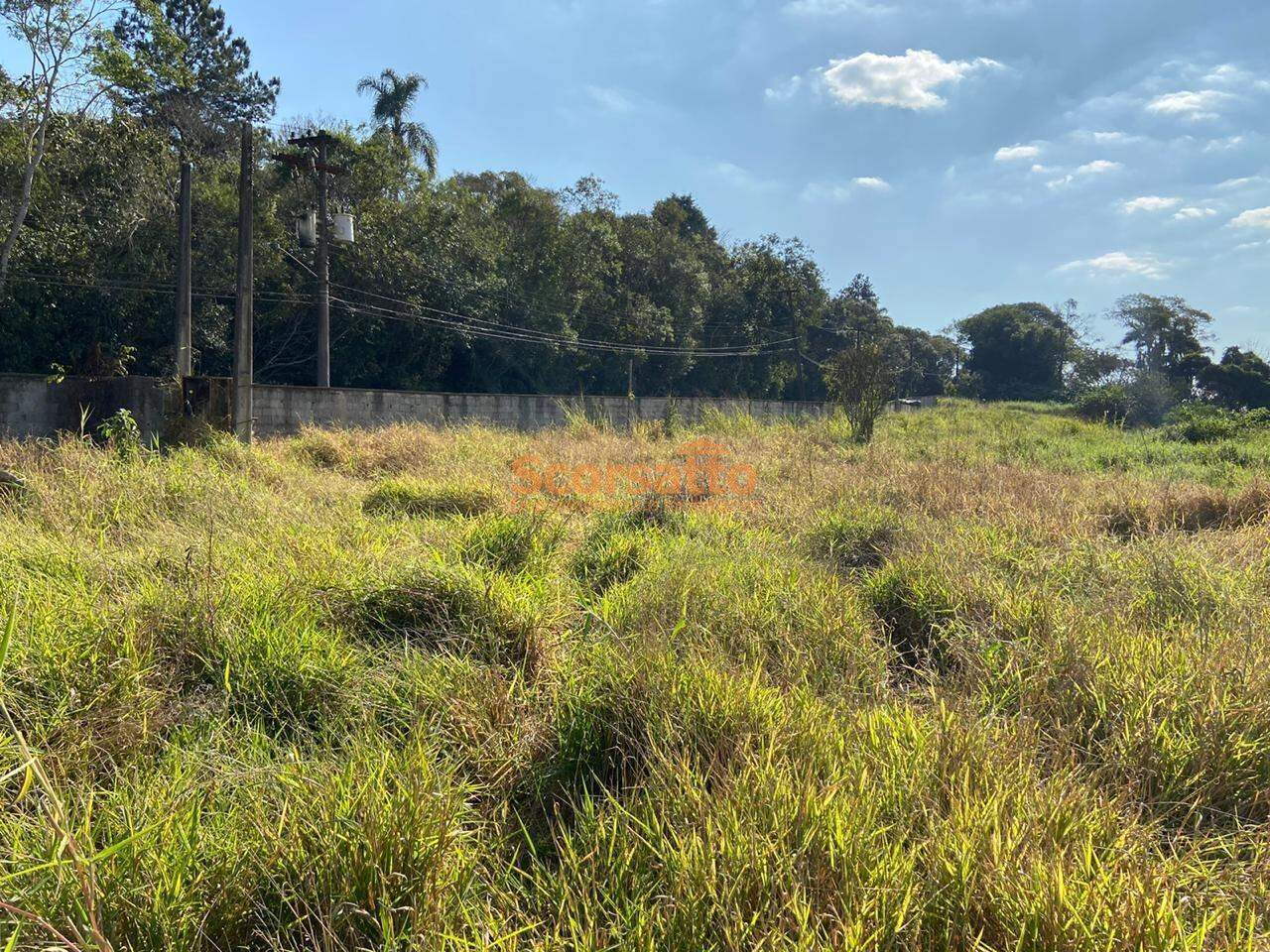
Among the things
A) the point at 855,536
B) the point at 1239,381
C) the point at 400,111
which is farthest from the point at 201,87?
the point at 1239,381

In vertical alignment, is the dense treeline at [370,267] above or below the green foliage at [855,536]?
above

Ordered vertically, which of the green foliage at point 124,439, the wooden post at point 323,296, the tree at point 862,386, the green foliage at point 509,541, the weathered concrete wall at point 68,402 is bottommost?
the green foliage at point 509,541

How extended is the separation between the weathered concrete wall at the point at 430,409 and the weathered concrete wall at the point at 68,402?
232 centimetres

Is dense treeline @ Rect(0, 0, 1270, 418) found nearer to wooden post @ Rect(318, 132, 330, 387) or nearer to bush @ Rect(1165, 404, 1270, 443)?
wooden post @ Rect(318, 132, 330, 387)

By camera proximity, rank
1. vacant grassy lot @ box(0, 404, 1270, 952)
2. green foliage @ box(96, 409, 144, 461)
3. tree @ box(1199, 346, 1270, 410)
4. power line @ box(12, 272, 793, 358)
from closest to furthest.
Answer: vacant grassy lot @ box(0, 404, 1270, 952) → green foliage @ box(96, 409, 144, 461) → power line @ box(12, 272, 793, 358) → tree @ box(1199, 346, 1270, 410)

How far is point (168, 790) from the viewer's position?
5.67 feet

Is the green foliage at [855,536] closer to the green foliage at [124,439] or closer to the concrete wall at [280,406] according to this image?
the green foliage at [124,439]

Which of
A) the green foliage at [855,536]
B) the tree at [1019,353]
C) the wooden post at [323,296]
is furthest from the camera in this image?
the tree at [1019,353]

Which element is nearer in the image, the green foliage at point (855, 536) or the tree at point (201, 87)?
the green foliage at point (855, 536)

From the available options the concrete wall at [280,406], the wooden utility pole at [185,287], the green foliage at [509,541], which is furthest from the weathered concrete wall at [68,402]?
the green foliage at [509,541]

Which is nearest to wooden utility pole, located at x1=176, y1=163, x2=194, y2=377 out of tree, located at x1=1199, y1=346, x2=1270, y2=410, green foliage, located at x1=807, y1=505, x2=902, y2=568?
green foliage, located at x1=807, y1=505, x2=902, y2=568

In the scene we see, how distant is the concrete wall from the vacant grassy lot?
14.7 feet

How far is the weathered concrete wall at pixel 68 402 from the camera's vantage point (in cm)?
956

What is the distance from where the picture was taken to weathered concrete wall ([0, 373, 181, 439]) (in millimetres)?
9562
